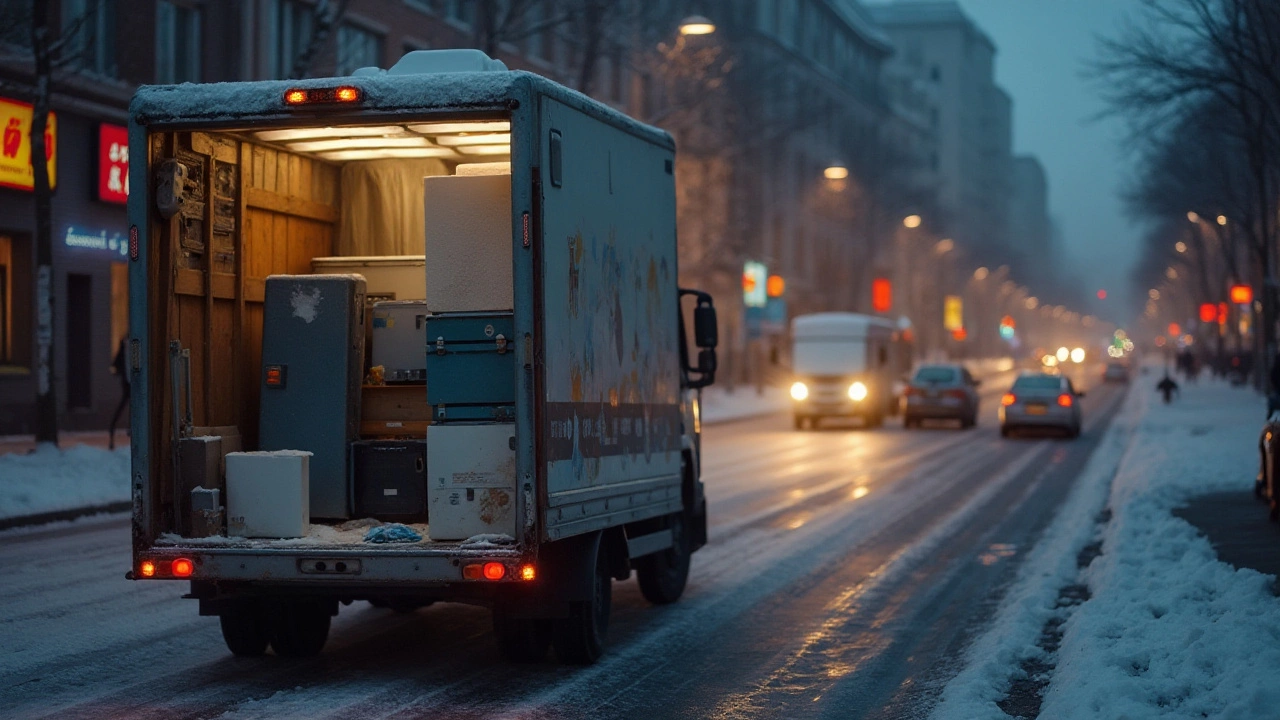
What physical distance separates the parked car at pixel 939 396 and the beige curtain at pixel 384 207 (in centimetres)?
3174

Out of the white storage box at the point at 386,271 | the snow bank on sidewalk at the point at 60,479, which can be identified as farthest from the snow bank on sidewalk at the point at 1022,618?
the snow bank on sidewalk at the point at 60,479

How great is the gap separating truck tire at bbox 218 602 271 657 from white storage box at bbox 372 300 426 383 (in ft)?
5.10

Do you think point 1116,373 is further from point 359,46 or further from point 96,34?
point 96,34

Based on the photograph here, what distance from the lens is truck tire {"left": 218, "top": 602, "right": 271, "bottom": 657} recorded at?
32.5 ft

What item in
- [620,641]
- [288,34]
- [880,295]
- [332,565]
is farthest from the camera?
[880,295]

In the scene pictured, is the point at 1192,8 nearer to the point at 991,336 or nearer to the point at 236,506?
the point at 236,506

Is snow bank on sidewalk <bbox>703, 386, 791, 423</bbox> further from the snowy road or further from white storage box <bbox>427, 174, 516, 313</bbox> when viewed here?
white storage box <bbox>427, 174, 516, 313</bbox>

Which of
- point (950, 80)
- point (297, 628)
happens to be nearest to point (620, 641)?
point (297, 628)

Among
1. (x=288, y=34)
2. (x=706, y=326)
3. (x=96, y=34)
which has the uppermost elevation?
(x=288, y=34)

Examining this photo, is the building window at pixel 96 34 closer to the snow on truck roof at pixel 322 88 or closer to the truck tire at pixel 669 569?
the truck tire at pixel 669 569

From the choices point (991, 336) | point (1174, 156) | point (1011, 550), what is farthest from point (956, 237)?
point (1011, 550)

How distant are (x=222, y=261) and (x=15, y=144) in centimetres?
2220

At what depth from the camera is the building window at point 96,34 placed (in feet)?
103

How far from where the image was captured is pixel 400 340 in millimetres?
10289
